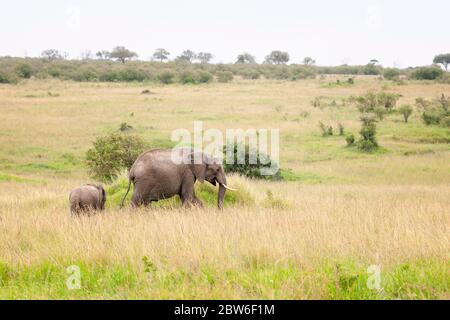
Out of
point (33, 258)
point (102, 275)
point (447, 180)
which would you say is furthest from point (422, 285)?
point (447, 180)

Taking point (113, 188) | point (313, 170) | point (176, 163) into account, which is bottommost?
point (313, 170)

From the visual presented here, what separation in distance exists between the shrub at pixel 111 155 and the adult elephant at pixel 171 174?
1015cm

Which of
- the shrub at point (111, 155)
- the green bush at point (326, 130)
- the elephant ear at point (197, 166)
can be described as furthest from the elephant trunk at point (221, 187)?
the green bush at point (326, 130)

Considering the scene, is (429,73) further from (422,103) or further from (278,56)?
(278,56)

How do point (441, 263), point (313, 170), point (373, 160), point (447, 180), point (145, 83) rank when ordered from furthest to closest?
point (145, 83) → point (373, 160) → point (313, 170) → point (447, 180) → point (441, 263)

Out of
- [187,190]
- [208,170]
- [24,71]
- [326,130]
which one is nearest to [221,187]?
[208,170]

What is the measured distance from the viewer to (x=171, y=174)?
12289 mm

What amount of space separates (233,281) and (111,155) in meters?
17.4

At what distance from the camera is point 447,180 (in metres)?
24.9

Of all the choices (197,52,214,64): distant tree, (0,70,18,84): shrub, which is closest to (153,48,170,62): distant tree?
(197,52,214,64): distant tree

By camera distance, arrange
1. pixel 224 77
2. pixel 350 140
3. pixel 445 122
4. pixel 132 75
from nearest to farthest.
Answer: pixel 350 140 < pixel 445 122 < pixel 224 77 < pixel 132 75

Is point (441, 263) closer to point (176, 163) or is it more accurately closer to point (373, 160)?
point (176, 163)

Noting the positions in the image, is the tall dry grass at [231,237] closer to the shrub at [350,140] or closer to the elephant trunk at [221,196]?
the elephant trunk at [221,196]
